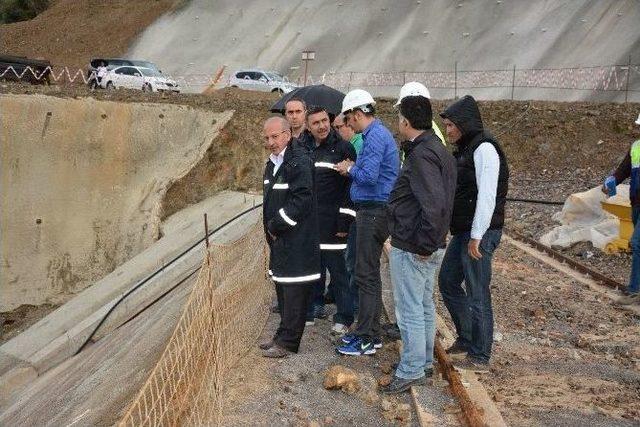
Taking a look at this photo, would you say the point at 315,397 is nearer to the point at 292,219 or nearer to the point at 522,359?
the point at 292,219

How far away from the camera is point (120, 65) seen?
99.2 feet

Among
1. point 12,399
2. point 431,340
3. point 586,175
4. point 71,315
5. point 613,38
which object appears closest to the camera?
point 431,340

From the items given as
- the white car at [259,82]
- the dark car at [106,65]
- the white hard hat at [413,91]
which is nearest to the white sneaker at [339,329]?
the white hard hat at [413,91]

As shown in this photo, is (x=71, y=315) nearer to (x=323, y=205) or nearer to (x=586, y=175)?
(x=323, y=205)

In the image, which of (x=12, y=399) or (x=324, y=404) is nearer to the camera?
(x=324, y=404)

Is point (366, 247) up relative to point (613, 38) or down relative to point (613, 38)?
down

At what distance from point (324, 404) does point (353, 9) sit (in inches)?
1427

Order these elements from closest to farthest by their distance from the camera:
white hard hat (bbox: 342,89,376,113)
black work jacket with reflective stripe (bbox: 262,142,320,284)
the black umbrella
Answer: black work jacket with reflective stripe (bbox: 262,142,320,284) < white hard hat (bbox: 342,89,376,113) < the black umbrella

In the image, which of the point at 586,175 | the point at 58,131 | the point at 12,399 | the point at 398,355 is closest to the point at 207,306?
the point at 398,355

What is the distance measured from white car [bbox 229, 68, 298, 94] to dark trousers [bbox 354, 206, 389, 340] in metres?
24.4

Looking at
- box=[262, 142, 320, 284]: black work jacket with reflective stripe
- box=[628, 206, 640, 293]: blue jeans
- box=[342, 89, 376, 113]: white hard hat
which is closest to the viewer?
box=[262, 142, 320, 284]: black work jacket with reflective stripe

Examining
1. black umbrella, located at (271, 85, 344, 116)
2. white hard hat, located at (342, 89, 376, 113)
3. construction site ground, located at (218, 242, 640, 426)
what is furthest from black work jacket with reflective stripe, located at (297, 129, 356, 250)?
construction site ground, located at (218, 242, 640, 426)

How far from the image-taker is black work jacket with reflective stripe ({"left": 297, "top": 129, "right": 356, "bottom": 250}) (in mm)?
5887

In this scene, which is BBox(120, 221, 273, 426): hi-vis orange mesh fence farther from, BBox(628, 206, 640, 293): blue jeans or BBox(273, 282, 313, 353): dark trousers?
BBox(628, 206, 640, 293): blue jeans
